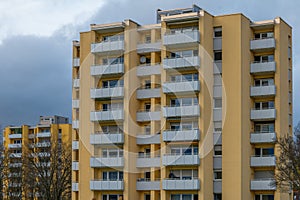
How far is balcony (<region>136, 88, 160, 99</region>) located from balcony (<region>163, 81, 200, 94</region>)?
7.27 ft

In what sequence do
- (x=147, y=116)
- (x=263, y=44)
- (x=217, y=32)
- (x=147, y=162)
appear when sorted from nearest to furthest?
(x=263, y=44)
(x=217, y=32)
(x=147, y=162)
(x=147, y=116)

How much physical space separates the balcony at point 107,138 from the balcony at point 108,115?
152 centimetres

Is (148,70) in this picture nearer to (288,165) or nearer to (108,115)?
(108,115)

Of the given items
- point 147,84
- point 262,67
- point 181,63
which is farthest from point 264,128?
point 147,84

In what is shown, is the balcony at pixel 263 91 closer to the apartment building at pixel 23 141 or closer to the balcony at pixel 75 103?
the balcony at pixel 75 103

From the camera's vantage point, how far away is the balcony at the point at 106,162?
191ft

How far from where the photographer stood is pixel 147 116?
59.4m

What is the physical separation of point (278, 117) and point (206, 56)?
862cm

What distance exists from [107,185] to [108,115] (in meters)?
6.81

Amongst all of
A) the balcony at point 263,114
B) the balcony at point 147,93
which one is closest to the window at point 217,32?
the balcony at point 147,93

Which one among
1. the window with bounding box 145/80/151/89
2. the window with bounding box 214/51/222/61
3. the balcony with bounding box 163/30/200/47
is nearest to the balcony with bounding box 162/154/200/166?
the window with bounding box 145/80/151/89

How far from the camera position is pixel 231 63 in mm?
55844

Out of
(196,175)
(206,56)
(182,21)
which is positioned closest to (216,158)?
(196,175)

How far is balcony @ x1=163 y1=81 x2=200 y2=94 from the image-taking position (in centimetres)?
5578
